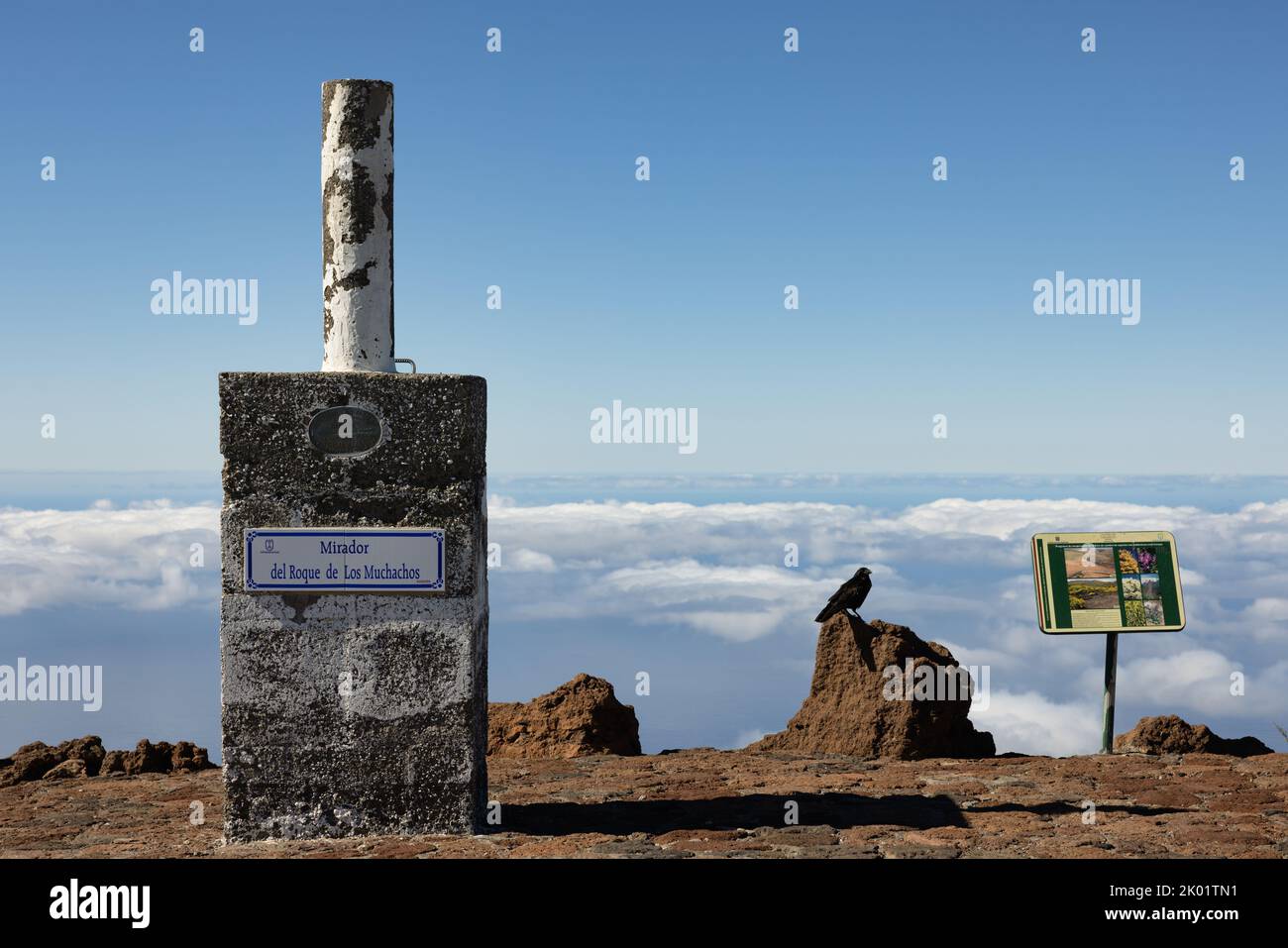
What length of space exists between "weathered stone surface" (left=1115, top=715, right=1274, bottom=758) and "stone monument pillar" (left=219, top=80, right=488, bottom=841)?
6.50 m

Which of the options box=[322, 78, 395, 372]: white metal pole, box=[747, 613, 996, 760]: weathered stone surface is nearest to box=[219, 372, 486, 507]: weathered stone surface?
box=[322, 78, 395, 372]: white metal pole

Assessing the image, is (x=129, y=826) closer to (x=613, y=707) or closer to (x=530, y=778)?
(x=530, y=778)

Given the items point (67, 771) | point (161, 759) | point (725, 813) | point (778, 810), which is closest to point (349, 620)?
point (725, 813)

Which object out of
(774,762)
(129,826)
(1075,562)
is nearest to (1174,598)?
(1075,562)

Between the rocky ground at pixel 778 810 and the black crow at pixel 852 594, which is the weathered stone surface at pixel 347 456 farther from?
the black crow at pixel 852 594

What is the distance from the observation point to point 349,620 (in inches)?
296

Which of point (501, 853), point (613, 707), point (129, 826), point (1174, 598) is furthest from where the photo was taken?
point (613, 707)

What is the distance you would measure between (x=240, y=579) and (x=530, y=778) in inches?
132

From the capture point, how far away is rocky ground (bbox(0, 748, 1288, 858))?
293 inches

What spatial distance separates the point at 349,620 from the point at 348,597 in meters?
0.13

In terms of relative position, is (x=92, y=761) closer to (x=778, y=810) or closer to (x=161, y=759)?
(x=161, y=759)

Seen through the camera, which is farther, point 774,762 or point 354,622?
point 774,762

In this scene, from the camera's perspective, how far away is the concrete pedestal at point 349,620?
24.6 ft

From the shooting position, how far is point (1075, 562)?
425 inches
